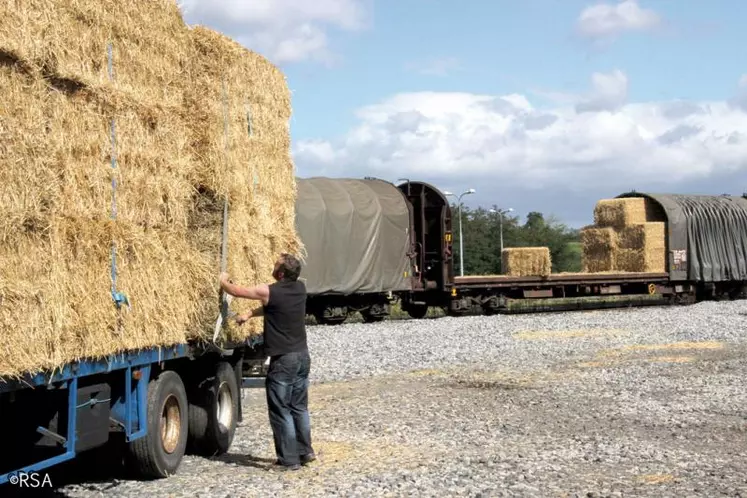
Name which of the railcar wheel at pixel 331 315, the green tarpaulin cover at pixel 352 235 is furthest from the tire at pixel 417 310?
the railcar wheel at pixel 331 315

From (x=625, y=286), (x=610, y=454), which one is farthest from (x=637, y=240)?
(x=610, y=454)

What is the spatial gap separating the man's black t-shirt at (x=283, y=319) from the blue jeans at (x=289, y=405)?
85 mm

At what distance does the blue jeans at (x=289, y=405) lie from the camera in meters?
8.61

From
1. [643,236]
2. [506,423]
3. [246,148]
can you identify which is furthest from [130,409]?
[643,236]

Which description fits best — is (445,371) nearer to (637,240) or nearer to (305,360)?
(305,360)

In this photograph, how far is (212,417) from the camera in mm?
9266

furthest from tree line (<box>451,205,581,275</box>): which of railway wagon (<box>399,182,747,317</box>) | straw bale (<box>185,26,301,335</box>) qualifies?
straw bale (<box>185,26,301,335</box>)

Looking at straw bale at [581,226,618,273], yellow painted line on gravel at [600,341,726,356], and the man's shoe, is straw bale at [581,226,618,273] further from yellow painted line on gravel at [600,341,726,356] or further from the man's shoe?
the man's shoe

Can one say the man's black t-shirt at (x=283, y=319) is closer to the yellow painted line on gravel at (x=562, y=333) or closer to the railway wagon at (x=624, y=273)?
the yellow painted line on gravel at (x=562, y=333)

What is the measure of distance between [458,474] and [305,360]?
1.72 metres

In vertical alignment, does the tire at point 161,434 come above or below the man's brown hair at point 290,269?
below

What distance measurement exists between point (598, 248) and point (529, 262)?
19.1 feet

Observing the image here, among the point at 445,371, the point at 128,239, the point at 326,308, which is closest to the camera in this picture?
the point at 128,239

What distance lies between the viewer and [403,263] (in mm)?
27672
